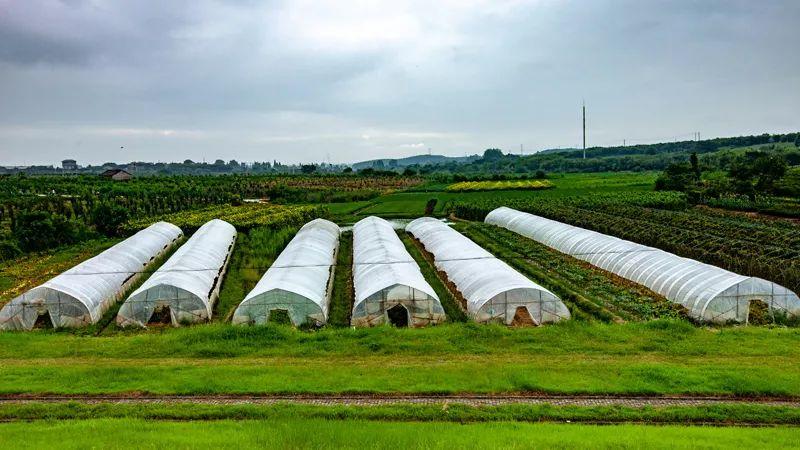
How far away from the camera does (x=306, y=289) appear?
59.2 feet

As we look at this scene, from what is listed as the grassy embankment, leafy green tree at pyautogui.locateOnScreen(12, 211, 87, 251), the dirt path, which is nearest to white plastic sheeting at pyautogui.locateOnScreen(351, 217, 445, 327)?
the dirt path

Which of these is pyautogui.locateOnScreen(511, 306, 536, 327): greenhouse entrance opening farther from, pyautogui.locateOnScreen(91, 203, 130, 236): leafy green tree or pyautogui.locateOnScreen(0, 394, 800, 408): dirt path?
pyautogui.locateOnScreen(91, 203, 130, 236): leafy green tree

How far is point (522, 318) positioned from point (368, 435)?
856 cm

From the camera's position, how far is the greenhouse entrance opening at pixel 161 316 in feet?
59.7

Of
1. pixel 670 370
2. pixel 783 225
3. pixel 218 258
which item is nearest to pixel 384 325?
pixel 670 370

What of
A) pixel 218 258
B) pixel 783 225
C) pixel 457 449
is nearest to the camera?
pixel 457 449

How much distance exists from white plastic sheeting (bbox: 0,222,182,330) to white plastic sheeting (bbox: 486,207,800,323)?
18098mm

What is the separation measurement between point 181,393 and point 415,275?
8653 mm

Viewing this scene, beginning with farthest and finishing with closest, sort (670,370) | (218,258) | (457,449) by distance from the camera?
(218,258), (670,370), (457,449)

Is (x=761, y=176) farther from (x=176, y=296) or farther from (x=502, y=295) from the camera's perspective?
(x=176, y=296)

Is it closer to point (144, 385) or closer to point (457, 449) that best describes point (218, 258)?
→ point (144, 385)

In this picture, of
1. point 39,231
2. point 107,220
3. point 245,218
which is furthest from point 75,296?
point 245,218

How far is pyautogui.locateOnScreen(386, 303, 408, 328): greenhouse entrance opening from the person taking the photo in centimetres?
1755

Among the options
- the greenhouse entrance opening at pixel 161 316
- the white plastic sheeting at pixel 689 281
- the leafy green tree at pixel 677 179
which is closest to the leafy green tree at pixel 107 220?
the greenhouse entrance opening at pixel 161 316
